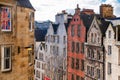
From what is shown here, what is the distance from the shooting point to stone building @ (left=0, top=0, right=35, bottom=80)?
20.9m

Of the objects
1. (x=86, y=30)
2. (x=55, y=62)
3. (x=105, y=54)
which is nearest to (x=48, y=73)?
(x=55, y=62)

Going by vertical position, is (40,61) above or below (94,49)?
below

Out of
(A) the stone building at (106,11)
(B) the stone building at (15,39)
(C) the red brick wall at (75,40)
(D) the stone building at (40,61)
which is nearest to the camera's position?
(B) the stone building at (15,39)

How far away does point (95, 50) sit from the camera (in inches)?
1689

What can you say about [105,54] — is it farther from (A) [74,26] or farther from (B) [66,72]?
(B) [66,72]

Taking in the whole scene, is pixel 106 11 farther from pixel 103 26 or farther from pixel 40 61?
pixel 40 61

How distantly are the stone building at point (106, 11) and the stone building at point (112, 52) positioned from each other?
8.23 metres

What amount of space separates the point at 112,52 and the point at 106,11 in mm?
11711

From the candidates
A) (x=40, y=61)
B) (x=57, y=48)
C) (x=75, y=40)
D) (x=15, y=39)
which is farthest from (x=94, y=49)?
(x=40, y=61)

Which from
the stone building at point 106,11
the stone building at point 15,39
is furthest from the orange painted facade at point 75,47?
the stone building at point 15,39

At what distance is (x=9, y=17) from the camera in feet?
70.3

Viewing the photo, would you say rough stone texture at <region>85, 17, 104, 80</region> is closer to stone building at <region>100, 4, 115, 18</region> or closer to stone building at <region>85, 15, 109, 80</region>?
stone building at <region>85, 15, 109, 80</region>

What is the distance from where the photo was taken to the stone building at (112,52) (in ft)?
124

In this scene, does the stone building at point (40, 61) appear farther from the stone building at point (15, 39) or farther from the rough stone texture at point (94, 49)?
the stone building at point (15, 39)
